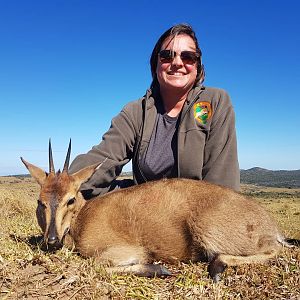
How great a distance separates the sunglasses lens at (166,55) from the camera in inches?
291

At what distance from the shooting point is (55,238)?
5.36 metres

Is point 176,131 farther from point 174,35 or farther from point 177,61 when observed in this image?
point 174,35

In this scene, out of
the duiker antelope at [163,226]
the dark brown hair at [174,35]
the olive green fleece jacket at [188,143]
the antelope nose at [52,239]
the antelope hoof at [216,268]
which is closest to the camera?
the antelope hoof at [216,268]

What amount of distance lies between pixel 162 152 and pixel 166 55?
181cm

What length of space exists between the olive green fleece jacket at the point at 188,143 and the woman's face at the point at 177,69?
307 millimetres

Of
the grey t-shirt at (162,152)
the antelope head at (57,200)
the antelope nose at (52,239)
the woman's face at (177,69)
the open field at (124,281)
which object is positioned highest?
the woman's face at (177,69)

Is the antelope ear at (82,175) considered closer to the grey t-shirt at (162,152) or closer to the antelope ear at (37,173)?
the antelope ear at (37,173)

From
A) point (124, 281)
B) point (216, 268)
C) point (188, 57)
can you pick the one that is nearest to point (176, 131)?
point (188, 57)

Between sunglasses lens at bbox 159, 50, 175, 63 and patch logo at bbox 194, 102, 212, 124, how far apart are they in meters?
0.98

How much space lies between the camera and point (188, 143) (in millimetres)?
→ 7246

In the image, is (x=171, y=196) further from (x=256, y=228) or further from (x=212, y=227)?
(x=256, y=228)

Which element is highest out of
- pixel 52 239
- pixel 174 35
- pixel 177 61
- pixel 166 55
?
pixel 174 35

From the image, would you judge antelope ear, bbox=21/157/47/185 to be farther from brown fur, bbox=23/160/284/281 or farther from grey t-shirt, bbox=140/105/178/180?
grey t-shirt, bbox=140/105/178/180

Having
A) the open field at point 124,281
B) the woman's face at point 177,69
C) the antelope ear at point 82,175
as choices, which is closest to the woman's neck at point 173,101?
the woman's face at point 177,69
